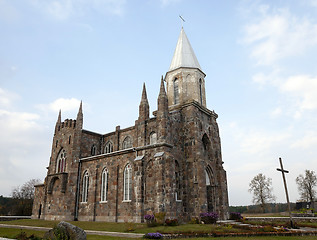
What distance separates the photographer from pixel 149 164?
25.1 meters

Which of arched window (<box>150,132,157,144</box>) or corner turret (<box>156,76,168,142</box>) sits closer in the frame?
corner turret (<box>156,76,168,142</box>)

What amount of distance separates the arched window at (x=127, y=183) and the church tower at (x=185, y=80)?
33.9ft

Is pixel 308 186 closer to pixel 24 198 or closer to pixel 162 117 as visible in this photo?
pixel 162 117

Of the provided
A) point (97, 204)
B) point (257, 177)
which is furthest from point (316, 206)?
point (97, 204)

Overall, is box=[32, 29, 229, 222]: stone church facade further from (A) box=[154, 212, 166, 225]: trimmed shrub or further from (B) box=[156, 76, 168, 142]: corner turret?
(A) box=[154, 212, 166, 225]: trimmed shrub

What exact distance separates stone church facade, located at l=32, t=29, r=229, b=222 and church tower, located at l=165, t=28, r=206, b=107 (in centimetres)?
13

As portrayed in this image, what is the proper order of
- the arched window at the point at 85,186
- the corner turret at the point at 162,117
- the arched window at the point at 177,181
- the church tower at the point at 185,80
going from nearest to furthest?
the arched window at the point at 177,181, the corner turret at the point at 162,117, the arched window at the point at 85,186, the church tower at the point at 185,80

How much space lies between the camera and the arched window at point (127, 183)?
2623 centimetres

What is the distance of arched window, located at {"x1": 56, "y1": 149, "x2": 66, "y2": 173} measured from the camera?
34500 mm

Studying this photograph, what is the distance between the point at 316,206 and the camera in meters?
38.8

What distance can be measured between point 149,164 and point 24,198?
48.9 metres

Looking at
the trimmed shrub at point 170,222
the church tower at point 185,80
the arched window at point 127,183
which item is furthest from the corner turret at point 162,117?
the trimmed shrub at point 170,222

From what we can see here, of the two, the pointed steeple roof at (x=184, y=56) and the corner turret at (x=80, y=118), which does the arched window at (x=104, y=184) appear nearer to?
the corner turret at (x=80, y=118)

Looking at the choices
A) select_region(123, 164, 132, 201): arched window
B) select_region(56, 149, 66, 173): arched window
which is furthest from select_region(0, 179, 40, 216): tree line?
select_region(123, 164, 132, 201): arched window
